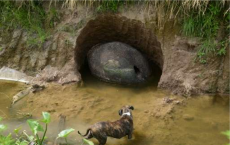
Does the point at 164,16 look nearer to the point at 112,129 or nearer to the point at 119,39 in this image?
the point at 119,39

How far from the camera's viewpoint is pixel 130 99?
5512mm

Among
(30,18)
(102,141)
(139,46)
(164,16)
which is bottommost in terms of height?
(102,141)

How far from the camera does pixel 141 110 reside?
5.11m

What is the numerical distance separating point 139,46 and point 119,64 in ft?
2.41

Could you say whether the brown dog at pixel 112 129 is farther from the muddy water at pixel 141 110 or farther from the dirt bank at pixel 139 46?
the dirt bank at pixel 139 46

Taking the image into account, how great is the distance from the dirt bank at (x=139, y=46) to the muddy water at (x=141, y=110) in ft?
1.00

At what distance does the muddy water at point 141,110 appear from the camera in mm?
4445

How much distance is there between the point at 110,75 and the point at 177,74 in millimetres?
1392

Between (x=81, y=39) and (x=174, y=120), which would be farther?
(x=81, y=39)

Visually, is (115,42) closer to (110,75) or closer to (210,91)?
(110,75)

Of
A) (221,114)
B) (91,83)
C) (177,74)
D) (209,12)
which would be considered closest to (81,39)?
(91,83)

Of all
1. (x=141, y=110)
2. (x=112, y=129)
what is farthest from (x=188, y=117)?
(x=112, y=129)

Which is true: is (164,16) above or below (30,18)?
above

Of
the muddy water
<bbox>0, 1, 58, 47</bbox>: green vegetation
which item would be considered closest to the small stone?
the muddy water
